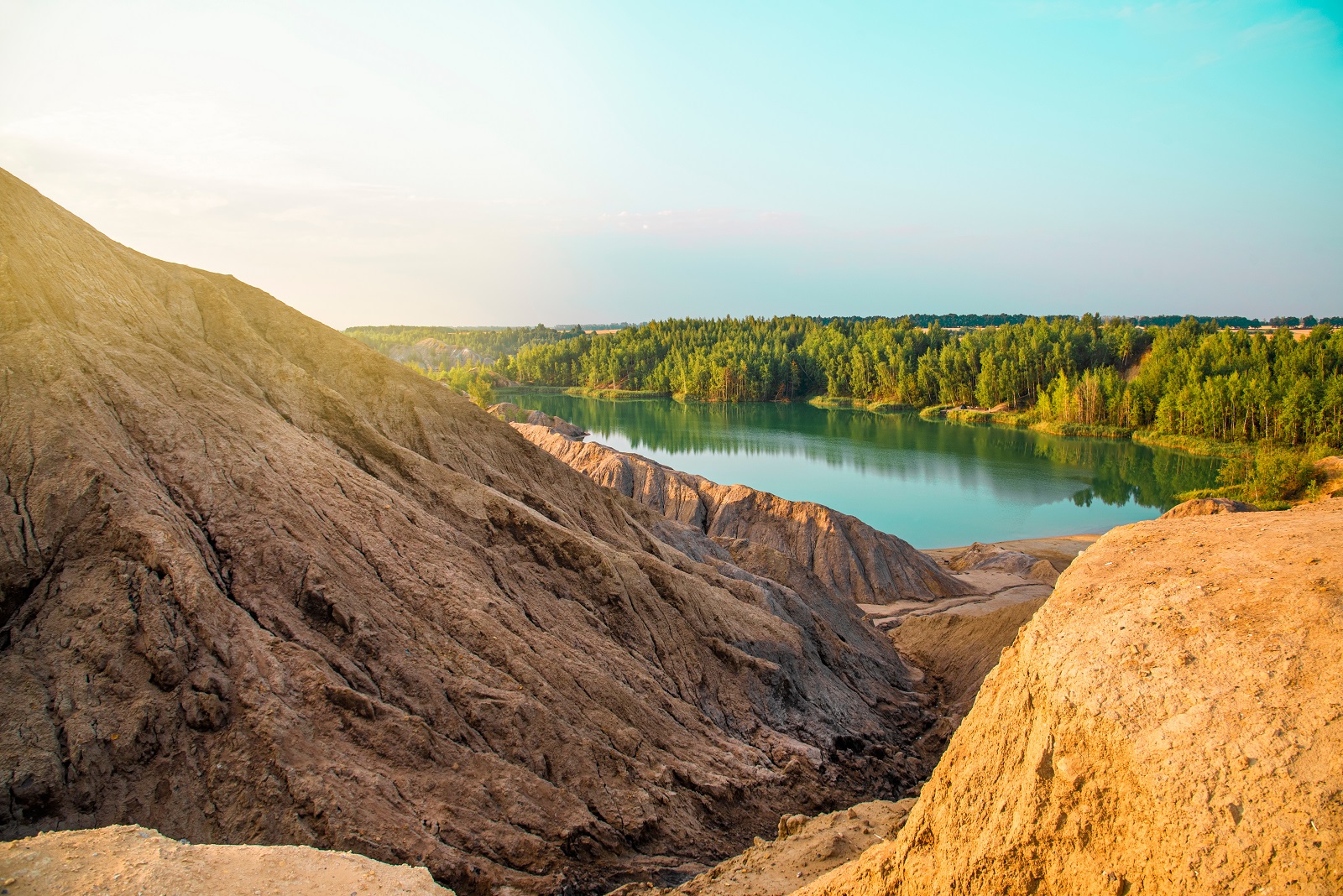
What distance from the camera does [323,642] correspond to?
1079 cm

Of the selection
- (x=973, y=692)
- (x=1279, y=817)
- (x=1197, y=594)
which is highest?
(x=1197, y=594)

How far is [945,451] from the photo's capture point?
2852 inches

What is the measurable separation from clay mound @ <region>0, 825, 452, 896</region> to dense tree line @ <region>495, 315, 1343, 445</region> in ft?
247

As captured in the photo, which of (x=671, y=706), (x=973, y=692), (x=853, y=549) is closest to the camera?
(x=671, y=706)

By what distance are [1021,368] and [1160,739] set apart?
101204 millimetres

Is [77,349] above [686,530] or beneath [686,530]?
above

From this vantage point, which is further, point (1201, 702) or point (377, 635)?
point (377, 635)

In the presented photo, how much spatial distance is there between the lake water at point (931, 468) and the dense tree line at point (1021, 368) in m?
6.36

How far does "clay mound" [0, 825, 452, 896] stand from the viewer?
6406 millimetres

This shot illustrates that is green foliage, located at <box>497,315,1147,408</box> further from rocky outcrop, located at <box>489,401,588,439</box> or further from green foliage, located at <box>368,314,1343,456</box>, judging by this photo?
rocky outcrop, located at <box>489,401,588,439</box>

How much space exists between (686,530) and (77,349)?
16.2 metres

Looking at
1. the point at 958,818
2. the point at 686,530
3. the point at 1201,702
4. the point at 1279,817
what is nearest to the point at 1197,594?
the point at 1201,702

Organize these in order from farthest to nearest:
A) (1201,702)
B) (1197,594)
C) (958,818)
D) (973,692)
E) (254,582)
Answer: (973,692) → (254,582) → (958,818) → (1197,594) → (1201,702)

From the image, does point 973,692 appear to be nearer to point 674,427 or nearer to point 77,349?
point 77,349
